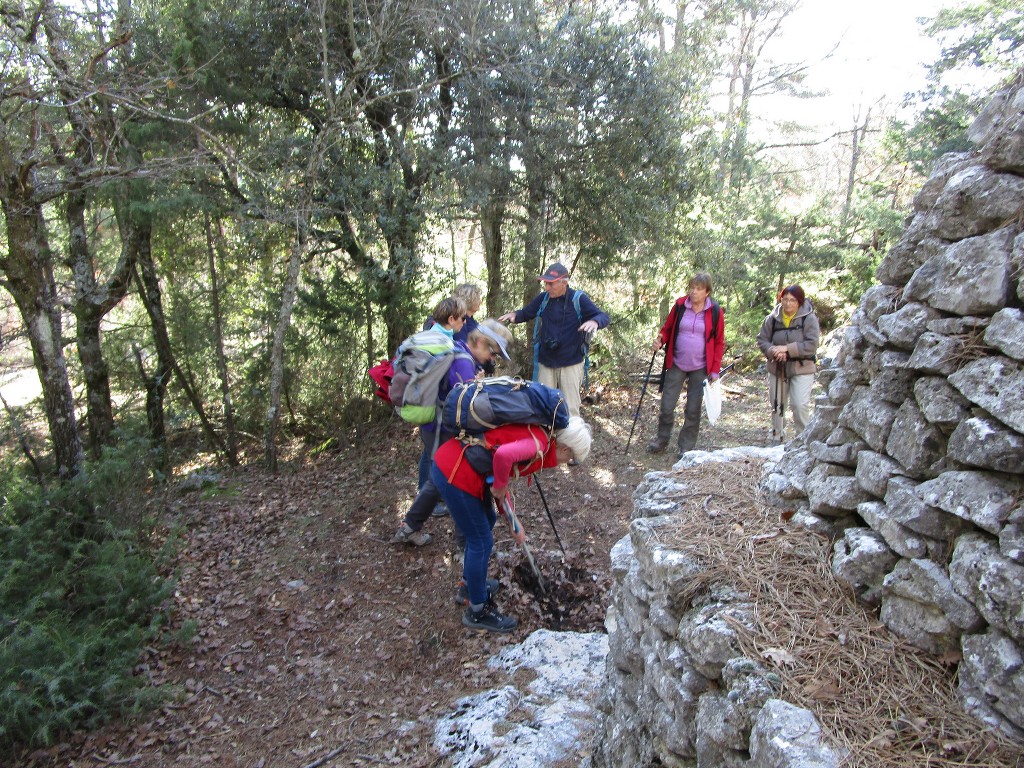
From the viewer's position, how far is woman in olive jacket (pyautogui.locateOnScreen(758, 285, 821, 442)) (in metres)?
6.36

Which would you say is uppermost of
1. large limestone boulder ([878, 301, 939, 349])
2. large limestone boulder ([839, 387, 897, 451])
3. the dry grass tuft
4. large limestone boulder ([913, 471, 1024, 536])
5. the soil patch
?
large limestone boulder ([878, 301, 939, 349])

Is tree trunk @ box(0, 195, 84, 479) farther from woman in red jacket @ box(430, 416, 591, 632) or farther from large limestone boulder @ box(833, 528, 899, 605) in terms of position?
large limestone boulder @ box(833, 528, 899, 605)

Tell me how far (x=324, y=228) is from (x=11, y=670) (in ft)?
19.2

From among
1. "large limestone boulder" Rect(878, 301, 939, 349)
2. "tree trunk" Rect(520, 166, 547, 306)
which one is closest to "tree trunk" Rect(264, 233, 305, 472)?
"tree trunk" Rect(520, 166, 547, 306)

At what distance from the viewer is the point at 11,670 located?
399 cm

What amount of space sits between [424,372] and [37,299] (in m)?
4.28

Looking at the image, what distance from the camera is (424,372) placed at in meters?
4.60

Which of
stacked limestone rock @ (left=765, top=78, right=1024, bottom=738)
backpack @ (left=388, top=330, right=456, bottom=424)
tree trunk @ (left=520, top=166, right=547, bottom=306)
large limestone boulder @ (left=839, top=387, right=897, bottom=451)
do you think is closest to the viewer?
stacked limestone rock @ (left=765, top=78, right=1024, bottom=738)

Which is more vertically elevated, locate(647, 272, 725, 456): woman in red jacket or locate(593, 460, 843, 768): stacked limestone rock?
locate(647, 272, 725, 456): woman in red jacket

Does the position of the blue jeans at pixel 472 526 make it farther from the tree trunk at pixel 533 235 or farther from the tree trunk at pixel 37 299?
the tree trunk at pixel 533 235

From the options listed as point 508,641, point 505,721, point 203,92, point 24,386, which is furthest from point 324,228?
point 24,386

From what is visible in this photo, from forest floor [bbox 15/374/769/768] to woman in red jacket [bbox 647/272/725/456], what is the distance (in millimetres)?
908

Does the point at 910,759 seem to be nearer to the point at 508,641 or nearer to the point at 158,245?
the point at 508,641

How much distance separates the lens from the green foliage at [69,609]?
402cm
